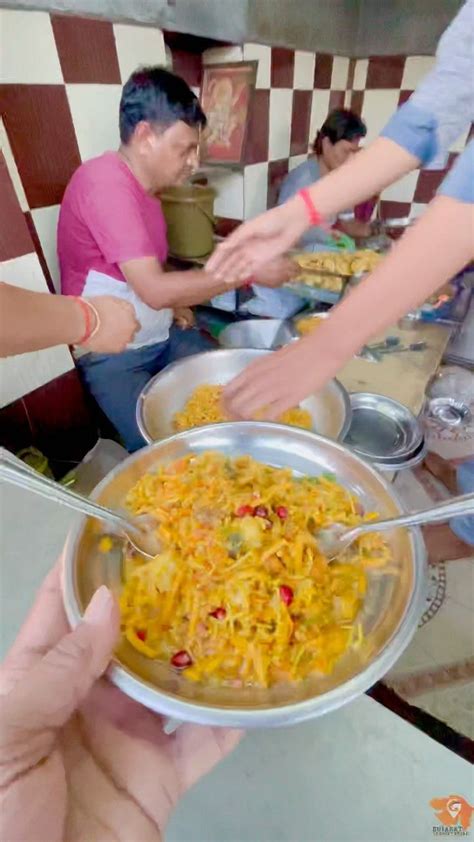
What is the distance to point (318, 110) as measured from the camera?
263cm

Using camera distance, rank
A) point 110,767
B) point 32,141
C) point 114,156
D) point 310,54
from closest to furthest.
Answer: point 110,767 < point 32,141 < point 114,156 < point 310,54

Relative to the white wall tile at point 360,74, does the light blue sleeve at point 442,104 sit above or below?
above

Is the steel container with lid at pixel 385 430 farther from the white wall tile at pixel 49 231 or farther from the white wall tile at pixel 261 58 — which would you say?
the white wall tile at pixel 261 58

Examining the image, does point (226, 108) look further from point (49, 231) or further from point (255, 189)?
point (49, 231)

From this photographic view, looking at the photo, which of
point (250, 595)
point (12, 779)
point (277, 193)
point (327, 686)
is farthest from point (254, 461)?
point (277, 193)

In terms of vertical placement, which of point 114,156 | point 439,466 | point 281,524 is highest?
point 114,156

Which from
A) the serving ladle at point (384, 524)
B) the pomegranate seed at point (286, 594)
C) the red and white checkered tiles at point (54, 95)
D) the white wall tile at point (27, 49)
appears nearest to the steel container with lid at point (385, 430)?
the serving ladle at point (384, 524)

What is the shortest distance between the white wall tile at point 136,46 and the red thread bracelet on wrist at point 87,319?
101 centimetres

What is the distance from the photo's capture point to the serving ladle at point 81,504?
0.59m

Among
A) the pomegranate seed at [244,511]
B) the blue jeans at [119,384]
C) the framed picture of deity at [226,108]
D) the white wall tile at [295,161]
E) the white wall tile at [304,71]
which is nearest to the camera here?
the pomegranate seed at [244,511]

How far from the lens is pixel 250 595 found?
65cm

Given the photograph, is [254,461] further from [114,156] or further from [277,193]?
[277,193]

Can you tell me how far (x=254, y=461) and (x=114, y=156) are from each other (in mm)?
1147

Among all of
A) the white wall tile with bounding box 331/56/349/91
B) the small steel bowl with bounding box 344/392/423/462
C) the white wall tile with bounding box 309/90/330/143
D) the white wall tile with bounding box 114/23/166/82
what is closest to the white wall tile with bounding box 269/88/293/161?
the white wall tile with bounding box 309/90/330/143
